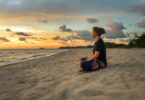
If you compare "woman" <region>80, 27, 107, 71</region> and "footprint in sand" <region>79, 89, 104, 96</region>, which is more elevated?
"woman" <region>80, 27, 107, 71</region>

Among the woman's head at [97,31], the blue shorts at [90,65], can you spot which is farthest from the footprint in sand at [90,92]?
the woman's head at [97,31]

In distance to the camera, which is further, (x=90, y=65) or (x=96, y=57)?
(x=96, y=57)

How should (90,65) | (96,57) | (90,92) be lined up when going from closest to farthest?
(90,92) → (90,65) → (96,57)

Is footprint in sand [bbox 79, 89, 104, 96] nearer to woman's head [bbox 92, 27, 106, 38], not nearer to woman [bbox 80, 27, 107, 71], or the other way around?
woman [bbox 80, 27, 107, 71]

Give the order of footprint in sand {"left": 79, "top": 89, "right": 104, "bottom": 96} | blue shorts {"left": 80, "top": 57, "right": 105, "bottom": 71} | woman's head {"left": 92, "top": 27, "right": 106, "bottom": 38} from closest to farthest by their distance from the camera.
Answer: footprint in sand {"left": 79, "top": 89, "right": 104, "bottom": 96} → blue shorts {"left": 80, "top": 57, "right": 105, "bottom": 71} → woman's head {"left": 92, "top": 27, "right": 106, "bottom": 38}

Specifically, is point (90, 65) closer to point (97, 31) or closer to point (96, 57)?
point (96, 57)

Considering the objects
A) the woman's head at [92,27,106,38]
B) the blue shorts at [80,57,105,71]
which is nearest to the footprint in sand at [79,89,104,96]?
the blue shorts at [80,57,105,71]

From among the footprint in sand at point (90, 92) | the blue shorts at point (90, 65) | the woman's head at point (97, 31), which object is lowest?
the footprint in sand at point (90, 92)

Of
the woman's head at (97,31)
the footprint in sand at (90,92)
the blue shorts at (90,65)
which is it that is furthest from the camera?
the woman's head at (97,31)

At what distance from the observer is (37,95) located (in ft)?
9.70

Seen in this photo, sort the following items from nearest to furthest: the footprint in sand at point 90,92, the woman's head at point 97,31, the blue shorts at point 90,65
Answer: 1. the footprint in sand at point 90,92
2. the blue shorts at point 90,65
3. the woman's head at point 97,31

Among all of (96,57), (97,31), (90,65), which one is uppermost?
(97,31)

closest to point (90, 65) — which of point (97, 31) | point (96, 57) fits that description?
point (96, 57)

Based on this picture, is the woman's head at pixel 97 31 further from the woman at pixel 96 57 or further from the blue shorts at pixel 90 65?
the blue shorts at pixel 90 65
